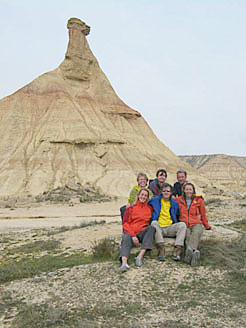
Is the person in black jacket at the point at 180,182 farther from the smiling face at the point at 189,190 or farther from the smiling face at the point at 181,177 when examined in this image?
the smiling face at the point at 189,190

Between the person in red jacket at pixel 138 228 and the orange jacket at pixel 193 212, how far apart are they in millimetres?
613

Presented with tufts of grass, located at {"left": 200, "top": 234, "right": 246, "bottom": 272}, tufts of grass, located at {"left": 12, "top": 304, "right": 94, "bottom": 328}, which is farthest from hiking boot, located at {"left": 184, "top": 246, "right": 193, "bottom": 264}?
tufts of grass, located at {"left": 12, "top": 304, "right": 94, "bottom": 328}

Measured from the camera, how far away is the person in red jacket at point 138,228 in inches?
222

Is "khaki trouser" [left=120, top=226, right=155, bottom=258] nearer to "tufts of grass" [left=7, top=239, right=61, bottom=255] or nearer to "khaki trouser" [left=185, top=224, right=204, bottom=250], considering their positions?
"khaki trouser" [left=185, top=224, right=204, bottom=250]

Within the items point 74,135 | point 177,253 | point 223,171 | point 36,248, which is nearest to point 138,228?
point 177,253

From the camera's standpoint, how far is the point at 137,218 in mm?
6062

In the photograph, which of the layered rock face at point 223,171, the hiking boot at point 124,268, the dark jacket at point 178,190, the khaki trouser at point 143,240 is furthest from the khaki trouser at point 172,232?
the layered rock face at point 223,171

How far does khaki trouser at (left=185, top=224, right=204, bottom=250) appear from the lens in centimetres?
582

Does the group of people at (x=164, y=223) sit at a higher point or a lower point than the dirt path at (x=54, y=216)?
higher

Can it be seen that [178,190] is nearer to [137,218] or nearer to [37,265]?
[137,218]

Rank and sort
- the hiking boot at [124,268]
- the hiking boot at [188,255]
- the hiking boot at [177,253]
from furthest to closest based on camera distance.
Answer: the hiking boot at [177,253] < the hiking boot at [188,255] < the hiking boot at [124,268]

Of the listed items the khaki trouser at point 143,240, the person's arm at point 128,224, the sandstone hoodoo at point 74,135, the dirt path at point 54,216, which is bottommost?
the dirt path at point 54,216

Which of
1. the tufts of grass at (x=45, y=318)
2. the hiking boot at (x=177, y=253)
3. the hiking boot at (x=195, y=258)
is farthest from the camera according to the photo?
the hiking boot at (x=177, y=253)

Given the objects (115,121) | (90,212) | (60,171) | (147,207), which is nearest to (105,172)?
(60,171)
